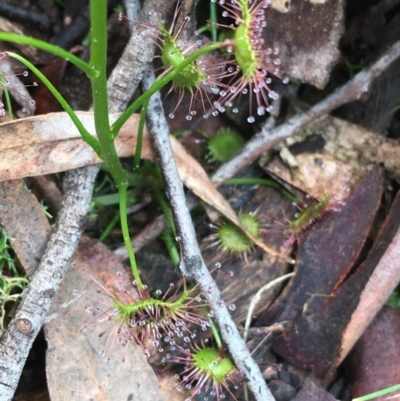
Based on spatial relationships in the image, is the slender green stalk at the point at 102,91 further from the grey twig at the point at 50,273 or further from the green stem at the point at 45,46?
the grey twig at the point at 50,273

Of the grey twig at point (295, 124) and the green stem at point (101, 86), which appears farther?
the grey twig at point (295, 124)

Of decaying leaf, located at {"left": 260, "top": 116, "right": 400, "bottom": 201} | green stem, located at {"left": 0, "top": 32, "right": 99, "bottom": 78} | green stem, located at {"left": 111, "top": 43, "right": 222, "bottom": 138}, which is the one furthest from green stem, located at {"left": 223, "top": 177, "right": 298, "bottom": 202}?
green stem, located at {"left": 0, "top": 32, "right": 99, "bottom": 78}

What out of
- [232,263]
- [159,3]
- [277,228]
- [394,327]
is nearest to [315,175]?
[277,228]

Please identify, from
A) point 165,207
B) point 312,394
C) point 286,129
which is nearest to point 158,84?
point 165,207

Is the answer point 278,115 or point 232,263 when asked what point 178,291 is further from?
point 278,115

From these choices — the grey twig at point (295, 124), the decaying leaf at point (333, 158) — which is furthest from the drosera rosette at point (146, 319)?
the decaying leaf at point (333, 158)
